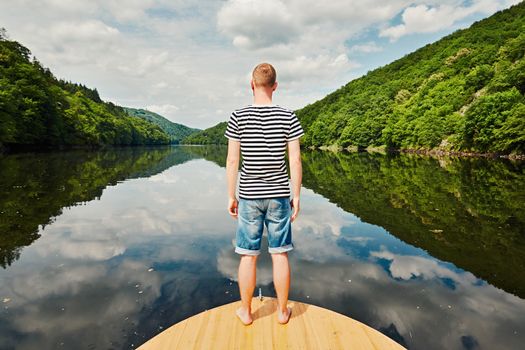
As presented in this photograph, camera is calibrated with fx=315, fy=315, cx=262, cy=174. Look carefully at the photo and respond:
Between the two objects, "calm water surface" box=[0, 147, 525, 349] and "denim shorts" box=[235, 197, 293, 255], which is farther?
"calm water surface" box=[0, 147, 525, 349]

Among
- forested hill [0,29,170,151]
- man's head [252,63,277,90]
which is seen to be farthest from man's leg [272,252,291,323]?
forested hill [0,29,170,151]

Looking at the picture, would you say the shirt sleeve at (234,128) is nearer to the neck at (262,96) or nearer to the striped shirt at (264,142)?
the striped shirt at (264,142)

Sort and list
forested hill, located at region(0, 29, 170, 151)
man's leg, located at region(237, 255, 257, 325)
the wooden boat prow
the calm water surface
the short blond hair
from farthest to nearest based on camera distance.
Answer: forested hill, located at region(0, 29, 170, 151) → the calm water surface → man's leg, located at region(237, 255, 257, 325) → the short blond hair → the wooden boat prow

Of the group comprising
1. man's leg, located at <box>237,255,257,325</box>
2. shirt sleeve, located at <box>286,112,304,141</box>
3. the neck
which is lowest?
man's leg, located at <box>237,255,257,325</box>

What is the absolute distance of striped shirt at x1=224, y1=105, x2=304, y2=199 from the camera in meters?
3.65

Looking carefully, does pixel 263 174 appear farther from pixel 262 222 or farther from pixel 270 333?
pixel 270 333

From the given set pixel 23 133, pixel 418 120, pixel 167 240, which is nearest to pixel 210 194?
pixel 167 240

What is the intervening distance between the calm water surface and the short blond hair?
141 inches

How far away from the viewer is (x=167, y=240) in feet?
28.5

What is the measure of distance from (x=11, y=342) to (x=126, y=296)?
1.61m

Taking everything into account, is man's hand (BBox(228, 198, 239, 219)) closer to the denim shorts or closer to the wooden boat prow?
the denim shorts

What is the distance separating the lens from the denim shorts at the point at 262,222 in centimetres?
377

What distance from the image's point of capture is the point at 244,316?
391cm

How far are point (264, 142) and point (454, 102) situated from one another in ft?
234
